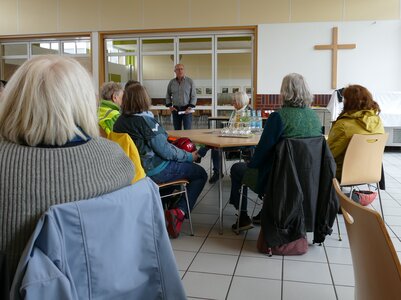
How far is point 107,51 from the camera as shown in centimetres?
910

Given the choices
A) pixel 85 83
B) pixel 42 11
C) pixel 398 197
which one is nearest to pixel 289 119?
pixel 85 83

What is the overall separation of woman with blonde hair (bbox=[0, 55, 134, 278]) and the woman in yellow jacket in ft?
7.64

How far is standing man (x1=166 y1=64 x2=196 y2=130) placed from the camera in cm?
734

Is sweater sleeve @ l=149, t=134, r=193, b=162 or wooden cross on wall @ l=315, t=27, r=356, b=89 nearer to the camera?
sweater sleeve @ l=149, t=134, r=193, b=162

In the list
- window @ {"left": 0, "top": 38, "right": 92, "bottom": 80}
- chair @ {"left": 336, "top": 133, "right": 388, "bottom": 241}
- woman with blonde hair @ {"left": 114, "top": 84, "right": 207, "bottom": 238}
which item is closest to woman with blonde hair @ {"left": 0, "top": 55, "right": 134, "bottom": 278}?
woman with blonde hair @ {"left": 114, "top": 84, "right": 207, "bottom": 238}

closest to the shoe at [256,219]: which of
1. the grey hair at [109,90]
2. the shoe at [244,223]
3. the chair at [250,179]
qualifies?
the shoe at [244,223]

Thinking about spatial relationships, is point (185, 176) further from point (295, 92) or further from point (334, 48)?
point (334, 48)

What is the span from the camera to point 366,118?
3145 millimetres

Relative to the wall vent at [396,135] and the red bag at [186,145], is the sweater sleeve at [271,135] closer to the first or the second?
the red bag at [186,145]

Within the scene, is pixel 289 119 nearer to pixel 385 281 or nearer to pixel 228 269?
pixel 228 269

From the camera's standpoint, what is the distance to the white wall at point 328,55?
25.4ft

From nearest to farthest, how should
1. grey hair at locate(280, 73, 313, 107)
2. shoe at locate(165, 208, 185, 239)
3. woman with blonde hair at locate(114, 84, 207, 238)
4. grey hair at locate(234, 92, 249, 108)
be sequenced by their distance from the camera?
1. grey hair at locate(280, 73, 313, 107)
2. woman with blonde hair at locate(114, 84, 207, 238)
3. shoe at locate(165, 208, 185, 239)
4. grey hair at locate(234, 92, 249, 108)

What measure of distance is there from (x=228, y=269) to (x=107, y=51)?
25.0 feet

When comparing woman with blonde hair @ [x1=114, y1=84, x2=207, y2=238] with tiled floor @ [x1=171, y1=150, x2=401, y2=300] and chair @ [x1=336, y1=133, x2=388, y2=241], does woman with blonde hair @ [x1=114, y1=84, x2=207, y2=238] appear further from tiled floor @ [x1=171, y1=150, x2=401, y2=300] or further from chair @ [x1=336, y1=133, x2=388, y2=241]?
chair @ [x1=336, y1=133, x2=388, y2=241]
